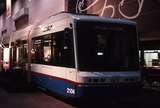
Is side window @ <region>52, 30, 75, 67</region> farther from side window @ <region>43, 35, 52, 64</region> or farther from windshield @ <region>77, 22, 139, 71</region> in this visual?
side window @ <region>43, 35, 52, 64</region>

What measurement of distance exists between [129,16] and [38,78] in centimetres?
916

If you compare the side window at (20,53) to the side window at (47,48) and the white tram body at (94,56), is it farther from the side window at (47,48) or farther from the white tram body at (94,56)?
the white tram body at (94,56)

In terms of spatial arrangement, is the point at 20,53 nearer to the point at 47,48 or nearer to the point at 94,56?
the point at 47,48

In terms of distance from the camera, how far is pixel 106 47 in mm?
12281

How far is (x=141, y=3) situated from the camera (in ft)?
75.0

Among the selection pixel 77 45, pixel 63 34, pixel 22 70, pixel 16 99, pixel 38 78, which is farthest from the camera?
pixel 22 70

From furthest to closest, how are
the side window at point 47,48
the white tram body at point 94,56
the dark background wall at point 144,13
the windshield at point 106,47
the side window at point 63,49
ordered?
1. the dark background wall at point 144,13
2. the side window at point 47,48
3. the side window at point 63,49
4. the windshield at point 106,47
5. the white tram body at point 94,56

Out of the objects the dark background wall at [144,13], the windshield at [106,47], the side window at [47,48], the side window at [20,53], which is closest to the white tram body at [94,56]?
the windshield at [106,47]

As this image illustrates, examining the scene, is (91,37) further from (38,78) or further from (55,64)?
(38,78)

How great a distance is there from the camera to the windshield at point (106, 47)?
12.1 m

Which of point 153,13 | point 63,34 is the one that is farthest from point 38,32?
point 153,13

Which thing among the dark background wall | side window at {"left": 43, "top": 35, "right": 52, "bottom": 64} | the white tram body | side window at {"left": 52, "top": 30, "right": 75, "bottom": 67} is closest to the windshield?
the white tram body

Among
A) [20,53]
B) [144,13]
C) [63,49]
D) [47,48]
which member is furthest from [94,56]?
[144,13]

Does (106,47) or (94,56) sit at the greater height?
(106,47)
